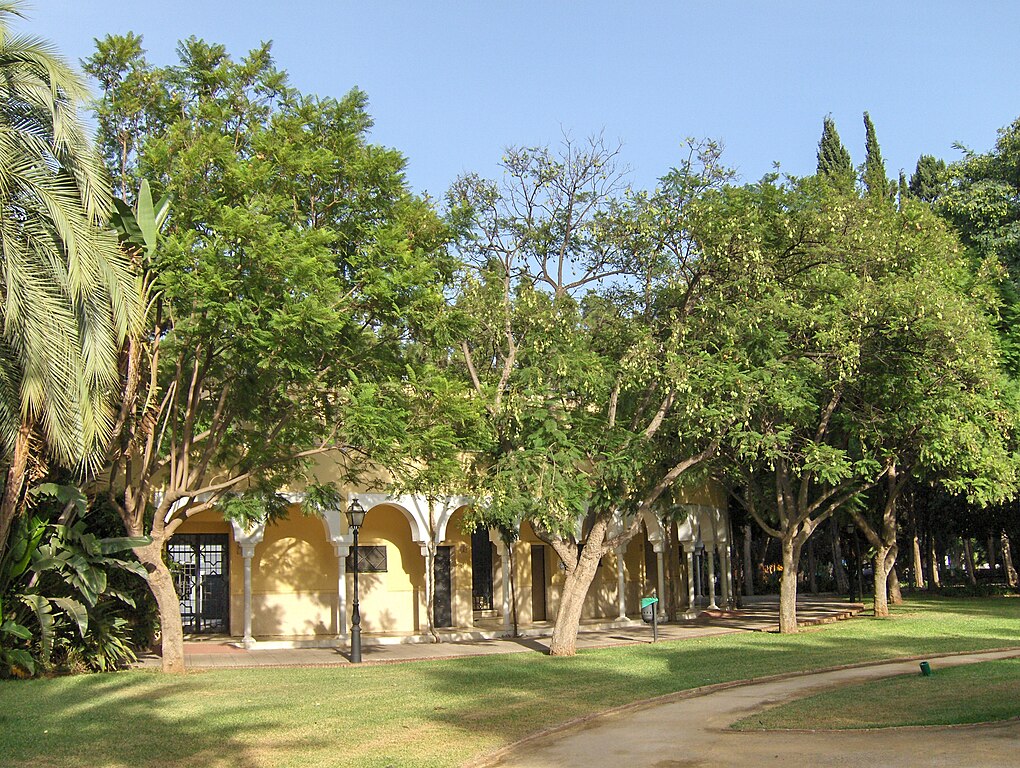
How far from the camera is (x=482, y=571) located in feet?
96.6

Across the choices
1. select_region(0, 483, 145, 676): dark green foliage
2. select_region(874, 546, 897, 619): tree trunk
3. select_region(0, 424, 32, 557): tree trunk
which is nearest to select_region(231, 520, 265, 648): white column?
select_region(0, 483, 145, 676): dark green foliage

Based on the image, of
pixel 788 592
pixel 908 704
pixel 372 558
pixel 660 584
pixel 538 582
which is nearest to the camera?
pixel 908 704

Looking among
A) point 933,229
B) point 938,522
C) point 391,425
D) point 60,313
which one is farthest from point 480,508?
point 938,522

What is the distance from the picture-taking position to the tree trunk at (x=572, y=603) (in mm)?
20125

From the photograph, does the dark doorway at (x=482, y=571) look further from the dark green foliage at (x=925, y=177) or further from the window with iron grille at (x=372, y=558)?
the dark green foliage at (x=925, y=177)

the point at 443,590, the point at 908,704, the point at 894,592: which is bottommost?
the point at 894,592

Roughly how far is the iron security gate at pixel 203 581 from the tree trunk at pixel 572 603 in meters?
9.80

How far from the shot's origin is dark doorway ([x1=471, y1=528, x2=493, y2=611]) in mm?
29172

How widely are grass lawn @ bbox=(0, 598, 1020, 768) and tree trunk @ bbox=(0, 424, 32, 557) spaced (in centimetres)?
246

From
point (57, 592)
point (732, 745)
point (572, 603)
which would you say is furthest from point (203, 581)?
point (732, 745)

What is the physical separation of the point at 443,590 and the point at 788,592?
30.7ft

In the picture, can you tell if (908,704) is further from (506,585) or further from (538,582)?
(538,582)

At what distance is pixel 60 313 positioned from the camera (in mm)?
12773

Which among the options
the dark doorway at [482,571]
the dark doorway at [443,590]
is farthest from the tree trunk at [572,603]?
the dark doorway at [482,571]
